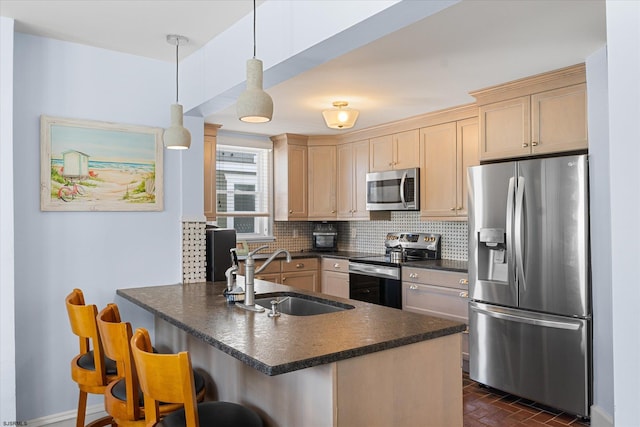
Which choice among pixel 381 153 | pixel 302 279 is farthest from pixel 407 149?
pixel 302 279

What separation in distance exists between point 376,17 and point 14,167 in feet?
7.47

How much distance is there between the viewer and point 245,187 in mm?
5684

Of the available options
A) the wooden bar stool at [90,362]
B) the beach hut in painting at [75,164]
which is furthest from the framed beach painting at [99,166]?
the wooden bar stool at [90,362]

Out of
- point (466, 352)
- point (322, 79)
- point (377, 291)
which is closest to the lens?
point (322, 79)

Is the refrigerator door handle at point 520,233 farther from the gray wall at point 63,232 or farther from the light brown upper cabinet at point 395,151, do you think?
the gray wall at point 63,232

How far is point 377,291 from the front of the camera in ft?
15.4

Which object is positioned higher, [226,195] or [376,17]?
[376,17]

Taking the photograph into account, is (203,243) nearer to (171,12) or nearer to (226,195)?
(171,12)

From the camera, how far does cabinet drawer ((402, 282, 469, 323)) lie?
390cm

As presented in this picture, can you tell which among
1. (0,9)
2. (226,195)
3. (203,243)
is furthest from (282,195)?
(0,9)

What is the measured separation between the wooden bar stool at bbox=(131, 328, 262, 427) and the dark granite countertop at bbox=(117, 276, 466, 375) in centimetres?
21

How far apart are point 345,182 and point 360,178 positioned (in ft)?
0.85

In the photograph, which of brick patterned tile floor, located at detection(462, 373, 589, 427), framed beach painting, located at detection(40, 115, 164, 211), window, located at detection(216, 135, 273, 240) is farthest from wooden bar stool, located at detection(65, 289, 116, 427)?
window, located at detection(216, 135, 273, 240)

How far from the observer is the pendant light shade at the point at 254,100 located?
1.83 meters
